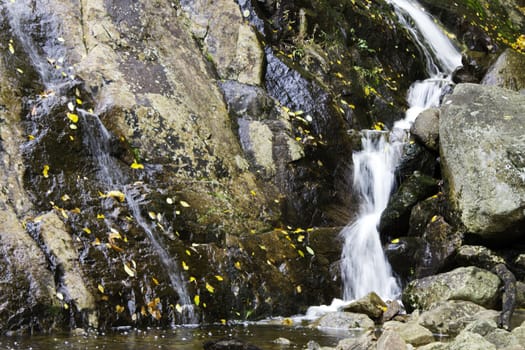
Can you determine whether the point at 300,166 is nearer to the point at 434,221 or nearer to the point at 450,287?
the point at 434,221

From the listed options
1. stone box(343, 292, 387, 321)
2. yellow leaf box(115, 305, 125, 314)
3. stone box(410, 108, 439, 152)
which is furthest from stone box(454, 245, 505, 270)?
yellow leaf box(115, 305, 125, 314)

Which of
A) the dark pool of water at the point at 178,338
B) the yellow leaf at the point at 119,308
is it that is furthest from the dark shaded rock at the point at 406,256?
the yellow leaf at the point at 119,308

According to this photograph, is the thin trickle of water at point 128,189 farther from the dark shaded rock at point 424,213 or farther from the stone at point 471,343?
the dark shaded rock at point 424,213

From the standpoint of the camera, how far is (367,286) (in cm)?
798

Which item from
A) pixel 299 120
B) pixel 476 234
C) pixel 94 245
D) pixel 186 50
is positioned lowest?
pixel 476 234

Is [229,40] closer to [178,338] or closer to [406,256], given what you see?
[406,256]

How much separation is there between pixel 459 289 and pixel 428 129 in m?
3.07

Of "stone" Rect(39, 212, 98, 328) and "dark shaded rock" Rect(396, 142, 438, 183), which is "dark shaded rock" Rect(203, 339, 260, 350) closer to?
"stone" Rect(39, 212, 98, 328)

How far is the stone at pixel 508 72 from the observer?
11148mm

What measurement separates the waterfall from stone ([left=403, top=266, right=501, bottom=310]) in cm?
91

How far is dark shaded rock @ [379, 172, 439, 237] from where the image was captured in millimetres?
8484

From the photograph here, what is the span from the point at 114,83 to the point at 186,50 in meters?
1.81

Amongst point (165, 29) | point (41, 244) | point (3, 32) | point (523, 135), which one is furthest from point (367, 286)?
point (3, 32)

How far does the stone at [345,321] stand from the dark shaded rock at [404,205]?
226 centimetres
